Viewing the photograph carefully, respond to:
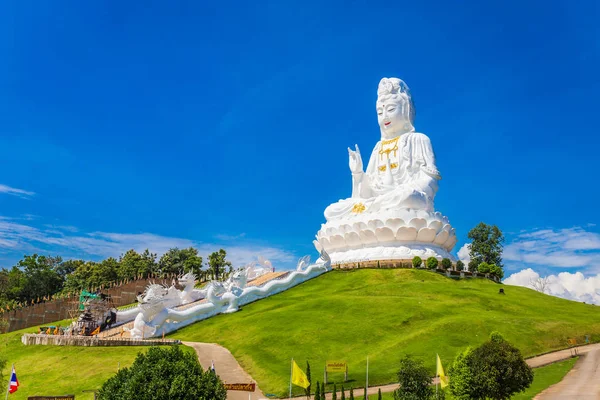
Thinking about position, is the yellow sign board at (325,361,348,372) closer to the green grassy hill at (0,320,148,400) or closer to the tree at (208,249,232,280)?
the green grassy hill at (0,320,148,400)

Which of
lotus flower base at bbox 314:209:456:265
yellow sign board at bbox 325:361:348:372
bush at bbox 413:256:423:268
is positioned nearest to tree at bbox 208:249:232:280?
lotus flower base at bbox 314:209:456:265

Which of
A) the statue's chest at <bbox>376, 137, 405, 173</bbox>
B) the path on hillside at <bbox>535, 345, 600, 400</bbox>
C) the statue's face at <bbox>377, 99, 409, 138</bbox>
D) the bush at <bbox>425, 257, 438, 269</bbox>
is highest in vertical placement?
the statue's face at <bbox>377, 99, 409, 138</bbox>

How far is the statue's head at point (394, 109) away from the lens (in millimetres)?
45500

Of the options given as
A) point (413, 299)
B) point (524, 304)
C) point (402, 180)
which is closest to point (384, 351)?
point (413, 299)

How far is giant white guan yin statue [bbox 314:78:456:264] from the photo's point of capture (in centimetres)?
3897

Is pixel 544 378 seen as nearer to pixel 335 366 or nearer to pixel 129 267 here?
pixel 335 366

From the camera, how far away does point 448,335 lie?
770 inches

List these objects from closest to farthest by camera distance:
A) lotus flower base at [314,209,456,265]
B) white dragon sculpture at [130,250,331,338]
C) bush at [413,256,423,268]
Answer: white dragon sculpture at [130,250,331,338]
bush at [413,256,423,268]
lotus flower base at [314,209,456,265]

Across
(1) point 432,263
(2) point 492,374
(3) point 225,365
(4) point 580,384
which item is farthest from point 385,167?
(2) point 492,374

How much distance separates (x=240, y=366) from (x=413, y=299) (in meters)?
10.0

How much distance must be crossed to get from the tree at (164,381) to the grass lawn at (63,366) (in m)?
5.50

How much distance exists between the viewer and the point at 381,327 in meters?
21.2

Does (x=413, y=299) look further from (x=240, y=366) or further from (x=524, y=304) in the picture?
(x=240, y=366)

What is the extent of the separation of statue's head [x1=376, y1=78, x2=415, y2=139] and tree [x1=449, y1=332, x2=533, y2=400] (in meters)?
33.9
